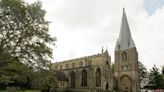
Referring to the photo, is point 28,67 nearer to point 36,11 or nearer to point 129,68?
point 36,11

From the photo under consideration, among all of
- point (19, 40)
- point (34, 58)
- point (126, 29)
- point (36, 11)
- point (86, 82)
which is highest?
point (126, 29)

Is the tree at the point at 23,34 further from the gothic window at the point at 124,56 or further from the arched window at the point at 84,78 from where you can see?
the gothic window at the point at 124,56

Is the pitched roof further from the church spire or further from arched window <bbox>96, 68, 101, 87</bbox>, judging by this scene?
the church spire

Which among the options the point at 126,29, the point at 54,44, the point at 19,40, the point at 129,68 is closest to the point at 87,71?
the point at 129,68

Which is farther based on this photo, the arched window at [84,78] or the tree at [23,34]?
the arched window at [84,78]

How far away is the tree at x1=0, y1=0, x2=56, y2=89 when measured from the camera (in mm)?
18062

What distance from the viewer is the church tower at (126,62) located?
6344cm

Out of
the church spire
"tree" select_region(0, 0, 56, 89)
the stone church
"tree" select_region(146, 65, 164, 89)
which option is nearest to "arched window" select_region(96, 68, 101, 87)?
the stone church

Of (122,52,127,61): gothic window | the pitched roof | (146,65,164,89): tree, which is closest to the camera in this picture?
the pitched roof

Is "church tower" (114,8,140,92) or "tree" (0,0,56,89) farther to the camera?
"church tower" (114,8,140,92)

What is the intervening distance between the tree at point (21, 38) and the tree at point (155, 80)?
68.3 metres

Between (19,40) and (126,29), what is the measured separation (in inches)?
2230

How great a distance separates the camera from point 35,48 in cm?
1934

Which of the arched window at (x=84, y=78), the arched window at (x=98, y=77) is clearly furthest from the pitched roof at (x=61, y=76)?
the arched window at (x=98, y=77)
